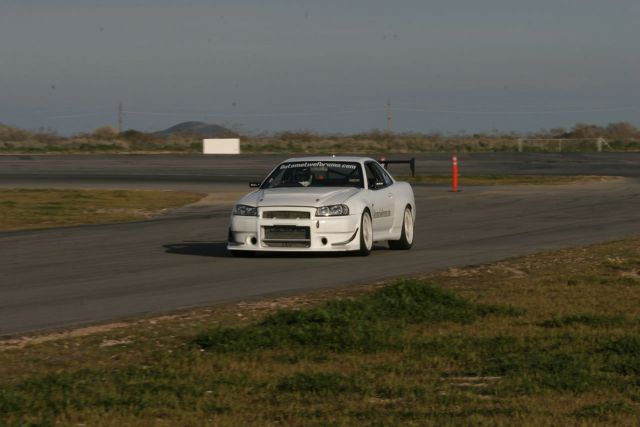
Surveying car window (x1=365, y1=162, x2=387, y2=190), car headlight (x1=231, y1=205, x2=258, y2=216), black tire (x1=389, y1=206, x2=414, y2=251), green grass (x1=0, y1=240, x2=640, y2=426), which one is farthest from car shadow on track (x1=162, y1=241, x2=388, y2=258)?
green grass (x1=0, y1=240, x2=640, y2=426)

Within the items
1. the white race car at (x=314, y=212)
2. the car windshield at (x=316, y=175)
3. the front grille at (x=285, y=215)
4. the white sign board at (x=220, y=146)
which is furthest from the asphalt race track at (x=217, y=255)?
the white sign board at (x=220, y=146)

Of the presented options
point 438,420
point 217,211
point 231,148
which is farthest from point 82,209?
point 231,148

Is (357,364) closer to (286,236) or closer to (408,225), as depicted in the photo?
(286,236)

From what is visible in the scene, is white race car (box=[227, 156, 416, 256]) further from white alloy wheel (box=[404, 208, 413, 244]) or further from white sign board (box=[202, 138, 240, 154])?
white sign board (box=[202, 138, 240, 154])

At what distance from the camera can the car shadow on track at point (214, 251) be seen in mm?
18156

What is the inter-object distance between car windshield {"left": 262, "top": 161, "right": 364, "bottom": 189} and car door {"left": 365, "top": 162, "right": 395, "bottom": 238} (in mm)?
238

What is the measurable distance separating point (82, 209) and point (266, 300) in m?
18.2

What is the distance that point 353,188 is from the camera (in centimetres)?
1825

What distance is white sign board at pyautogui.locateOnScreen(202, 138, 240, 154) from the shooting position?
90688 millimetres

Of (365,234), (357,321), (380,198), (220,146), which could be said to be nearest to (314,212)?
(365,234)

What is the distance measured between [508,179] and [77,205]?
19.6m

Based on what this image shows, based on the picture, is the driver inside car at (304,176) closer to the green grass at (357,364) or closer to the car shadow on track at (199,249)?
the car shadow on track at (199,249)

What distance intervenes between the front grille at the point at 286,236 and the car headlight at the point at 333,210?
29cm

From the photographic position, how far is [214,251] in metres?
19.1
